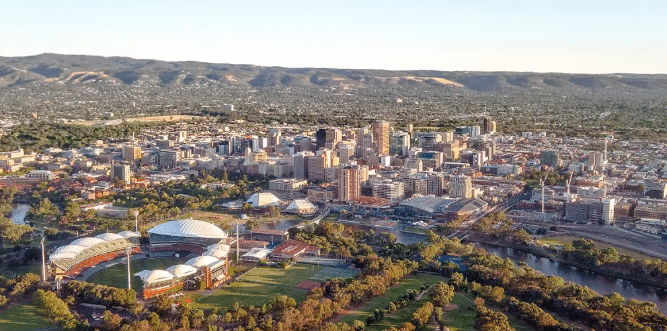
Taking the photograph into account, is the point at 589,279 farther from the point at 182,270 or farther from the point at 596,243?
the point at 182,270

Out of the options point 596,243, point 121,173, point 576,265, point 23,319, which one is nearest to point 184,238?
point 23,319

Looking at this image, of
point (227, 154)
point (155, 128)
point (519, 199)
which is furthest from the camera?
point (155, 128)

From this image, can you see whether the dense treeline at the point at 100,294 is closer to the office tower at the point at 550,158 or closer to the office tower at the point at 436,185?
the office tower at the point at 436,185

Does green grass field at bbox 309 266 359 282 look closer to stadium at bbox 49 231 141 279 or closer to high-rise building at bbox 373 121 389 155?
stadium at bbox 49 231 141 279

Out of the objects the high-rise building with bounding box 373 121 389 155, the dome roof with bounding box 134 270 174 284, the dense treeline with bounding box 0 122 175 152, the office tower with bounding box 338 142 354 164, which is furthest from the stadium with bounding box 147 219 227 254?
the dense treeline with bounding box 0 122 175 152

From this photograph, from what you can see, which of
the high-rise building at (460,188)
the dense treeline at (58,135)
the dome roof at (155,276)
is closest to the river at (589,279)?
the high-rise building at (460,188)

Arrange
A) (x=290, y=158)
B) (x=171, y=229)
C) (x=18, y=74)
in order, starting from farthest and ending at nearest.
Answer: (x=18, y=74) → (x=290, y=158) → (x=171, y=229)

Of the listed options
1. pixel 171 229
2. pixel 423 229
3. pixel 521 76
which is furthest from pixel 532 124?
pixel 521 76

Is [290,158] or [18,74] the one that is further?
[18,74]

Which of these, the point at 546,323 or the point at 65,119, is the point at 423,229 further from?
the point at 65,119
